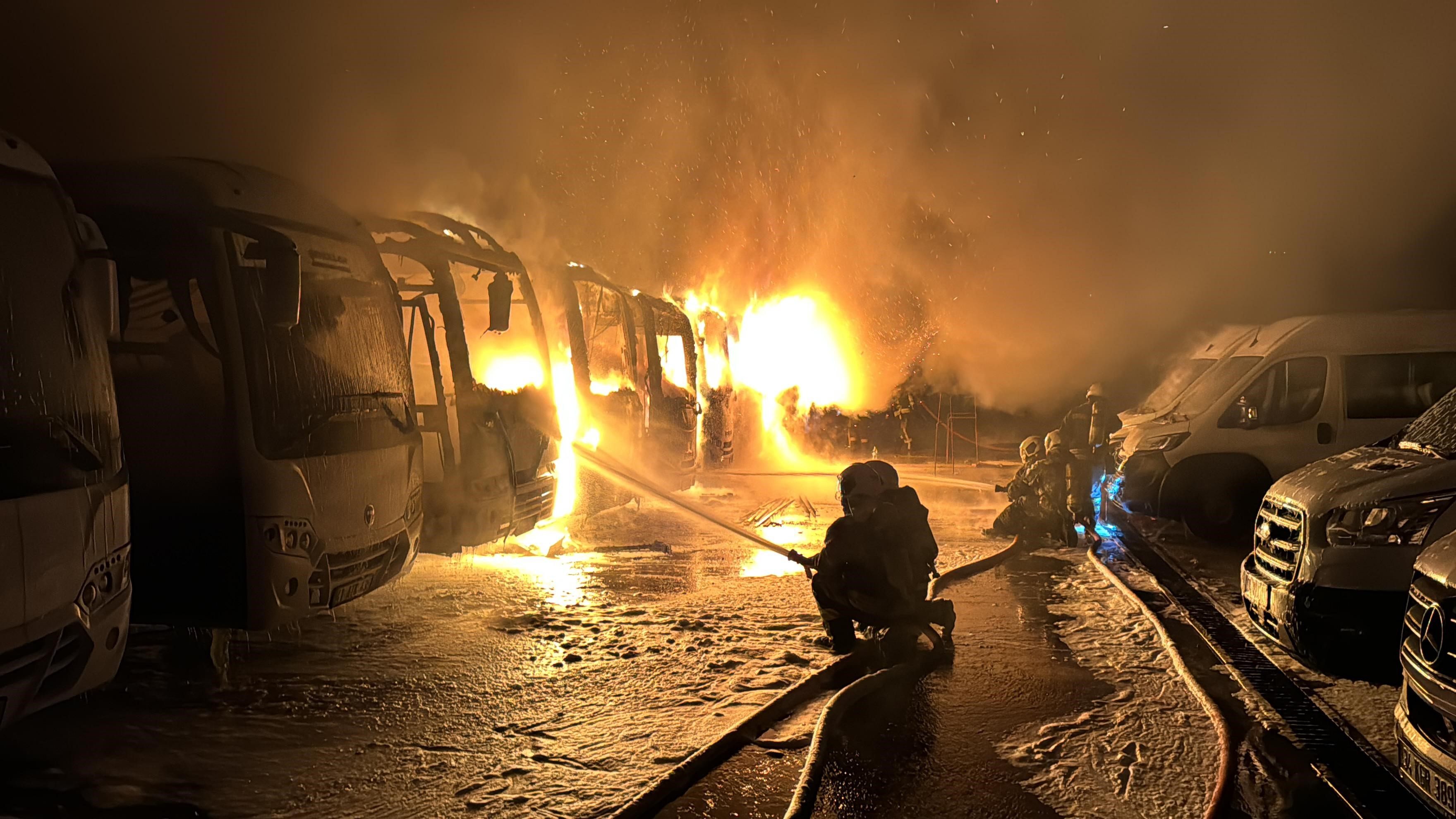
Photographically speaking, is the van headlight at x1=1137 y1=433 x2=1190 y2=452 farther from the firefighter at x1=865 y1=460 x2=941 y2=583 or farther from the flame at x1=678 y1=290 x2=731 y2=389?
the flame at x1=678 y1=290 x2=731 y2=389

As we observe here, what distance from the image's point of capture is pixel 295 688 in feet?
16.9

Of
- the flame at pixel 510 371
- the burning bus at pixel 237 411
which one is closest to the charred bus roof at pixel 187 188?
the burning bus at pixel 237 411

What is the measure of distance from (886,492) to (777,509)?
7.17 metres

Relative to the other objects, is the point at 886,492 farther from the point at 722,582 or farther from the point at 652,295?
the point at 652,295

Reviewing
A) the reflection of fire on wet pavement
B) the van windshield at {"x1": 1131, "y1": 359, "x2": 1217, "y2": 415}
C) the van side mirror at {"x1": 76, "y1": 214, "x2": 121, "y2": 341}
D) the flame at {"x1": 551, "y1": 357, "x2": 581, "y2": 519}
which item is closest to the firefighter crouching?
the reflection of fire on wet pavement

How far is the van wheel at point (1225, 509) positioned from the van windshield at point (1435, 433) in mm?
4208

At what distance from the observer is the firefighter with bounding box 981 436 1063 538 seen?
9984 mm

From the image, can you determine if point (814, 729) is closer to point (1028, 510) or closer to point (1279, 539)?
point (1279, 539)

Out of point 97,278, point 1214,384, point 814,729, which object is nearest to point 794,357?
point 1214,384

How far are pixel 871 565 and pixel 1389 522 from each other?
259 cm

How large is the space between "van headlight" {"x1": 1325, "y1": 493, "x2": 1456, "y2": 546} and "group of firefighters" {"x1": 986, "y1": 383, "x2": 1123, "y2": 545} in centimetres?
513

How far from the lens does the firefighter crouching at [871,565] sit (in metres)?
5.50

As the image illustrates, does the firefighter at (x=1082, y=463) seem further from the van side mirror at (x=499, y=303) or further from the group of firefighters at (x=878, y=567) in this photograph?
the van side mirror at (x=499, y=303)

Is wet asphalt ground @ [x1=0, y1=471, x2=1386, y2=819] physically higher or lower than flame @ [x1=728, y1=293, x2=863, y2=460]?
lower
